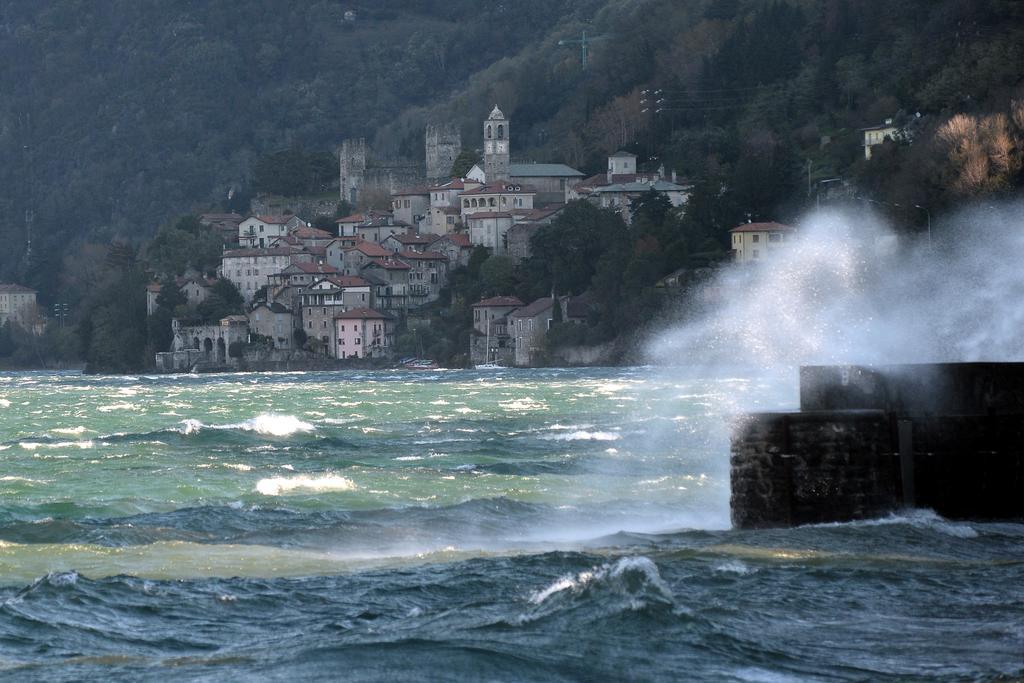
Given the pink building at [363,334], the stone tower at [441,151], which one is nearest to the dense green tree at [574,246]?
the pink building at [363,334]

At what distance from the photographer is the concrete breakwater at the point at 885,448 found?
A: 18.3 meters

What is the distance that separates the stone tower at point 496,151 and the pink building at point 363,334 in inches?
1208

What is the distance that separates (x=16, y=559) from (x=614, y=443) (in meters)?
18.0

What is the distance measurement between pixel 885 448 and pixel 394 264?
131022 millimetres

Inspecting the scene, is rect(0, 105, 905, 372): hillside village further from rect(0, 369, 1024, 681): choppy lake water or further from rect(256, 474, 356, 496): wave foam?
rect(0, 369, 1024, 681): choppy lake water

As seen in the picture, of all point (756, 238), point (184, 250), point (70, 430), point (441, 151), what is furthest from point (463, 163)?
point (70, 430)

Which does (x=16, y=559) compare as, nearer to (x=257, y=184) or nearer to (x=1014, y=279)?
(x=1014, y=279)

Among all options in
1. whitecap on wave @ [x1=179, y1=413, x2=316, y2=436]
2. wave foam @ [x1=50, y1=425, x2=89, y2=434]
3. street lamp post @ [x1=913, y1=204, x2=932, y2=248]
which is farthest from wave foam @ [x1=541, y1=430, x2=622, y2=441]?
street lamp post @ [x1=913, y1=204, x2=932, y2=248]

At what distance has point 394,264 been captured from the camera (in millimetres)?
148875

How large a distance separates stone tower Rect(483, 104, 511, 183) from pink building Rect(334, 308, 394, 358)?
1208 inches

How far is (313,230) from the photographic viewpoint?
6496 inches

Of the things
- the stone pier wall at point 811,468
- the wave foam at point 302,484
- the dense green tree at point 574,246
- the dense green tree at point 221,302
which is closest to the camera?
the stone pier wall at point 811,468

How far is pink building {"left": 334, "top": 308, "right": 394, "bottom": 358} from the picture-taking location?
139250mm

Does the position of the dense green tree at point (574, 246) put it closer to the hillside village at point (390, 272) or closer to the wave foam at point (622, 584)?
the hillside village at point (390, 272)
